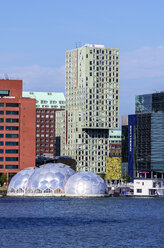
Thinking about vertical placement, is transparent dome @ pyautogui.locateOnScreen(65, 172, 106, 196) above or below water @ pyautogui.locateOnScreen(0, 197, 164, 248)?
above

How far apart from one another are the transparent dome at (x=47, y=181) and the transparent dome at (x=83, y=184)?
6.99 feet

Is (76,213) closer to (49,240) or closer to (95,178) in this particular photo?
(49,240)

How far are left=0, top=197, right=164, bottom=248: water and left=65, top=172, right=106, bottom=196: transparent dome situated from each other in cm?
3362

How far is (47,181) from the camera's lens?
196750 millimetres

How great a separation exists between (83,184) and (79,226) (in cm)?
8588

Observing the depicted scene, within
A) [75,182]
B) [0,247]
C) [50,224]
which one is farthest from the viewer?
[75,182]

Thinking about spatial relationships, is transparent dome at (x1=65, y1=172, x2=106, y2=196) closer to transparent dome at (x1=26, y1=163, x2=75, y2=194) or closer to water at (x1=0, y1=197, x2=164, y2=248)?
transparent dome at (x1=26, y1=163, x2=75, y2=194)

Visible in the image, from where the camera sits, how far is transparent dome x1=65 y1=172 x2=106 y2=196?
194 metres

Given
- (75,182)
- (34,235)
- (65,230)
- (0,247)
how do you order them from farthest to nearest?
(75,182) < (65,230) < (34,235) < (0,247)

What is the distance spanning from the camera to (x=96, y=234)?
320 feet

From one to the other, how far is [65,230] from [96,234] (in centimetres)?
706

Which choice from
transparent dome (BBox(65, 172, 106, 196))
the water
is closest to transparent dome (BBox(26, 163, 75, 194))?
transparent dome (BBox(65, 172, 106, 196))

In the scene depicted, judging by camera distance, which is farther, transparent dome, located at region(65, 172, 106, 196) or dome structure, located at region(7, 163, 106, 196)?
dome structure, located at region(7, 163, 106, 196)

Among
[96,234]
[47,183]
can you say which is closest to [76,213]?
[96,234]
